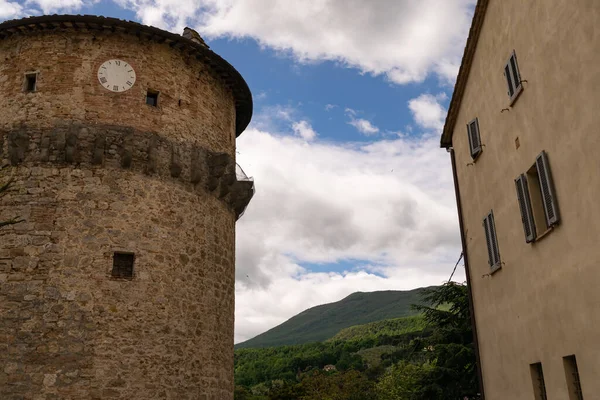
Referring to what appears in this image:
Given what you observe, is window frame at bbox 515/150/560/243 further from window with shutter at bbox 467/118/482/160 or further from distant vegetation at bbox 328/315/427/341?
distant vegetation at bbox 328/315/427/341

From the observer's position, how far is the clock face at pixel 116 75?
14328mm

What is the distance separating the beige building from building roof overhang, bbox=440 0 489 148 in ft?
0.11

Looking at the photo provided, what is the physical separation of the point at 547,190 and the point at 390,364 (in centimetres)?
5400

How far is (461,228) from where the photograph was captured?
1451 centimetres

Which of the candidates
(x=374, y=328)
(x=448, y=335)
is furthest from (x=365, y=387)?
(x=374, y=328)

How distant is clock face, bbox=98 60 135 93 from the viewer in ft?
47.0

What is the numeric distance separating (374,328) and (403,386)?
2668 inches

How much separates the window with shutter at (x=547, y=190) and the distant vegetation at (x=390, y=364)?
35.3ft

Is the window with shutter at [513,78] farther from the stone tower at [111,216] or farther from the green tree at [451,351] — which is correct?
the green tree at [451,351]

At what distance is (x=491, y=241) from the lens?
11.9 metres

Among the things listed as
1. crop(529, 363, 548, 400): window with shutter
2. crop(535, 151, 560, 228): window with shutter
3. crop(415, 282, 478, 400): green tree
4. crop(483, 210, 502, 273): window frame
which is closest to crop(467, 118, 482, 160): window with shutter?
crop(483, 210, 502, 273): window frame

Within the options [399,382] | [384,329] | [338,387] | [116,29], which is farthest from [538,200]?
[384,329]

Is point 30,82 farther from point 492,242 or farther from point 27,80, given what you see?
point 492,242

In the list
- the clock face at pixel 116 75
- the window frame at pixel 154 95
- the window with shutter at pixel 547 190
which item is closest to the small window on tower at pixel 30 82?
the clock face at pixel 116 75
